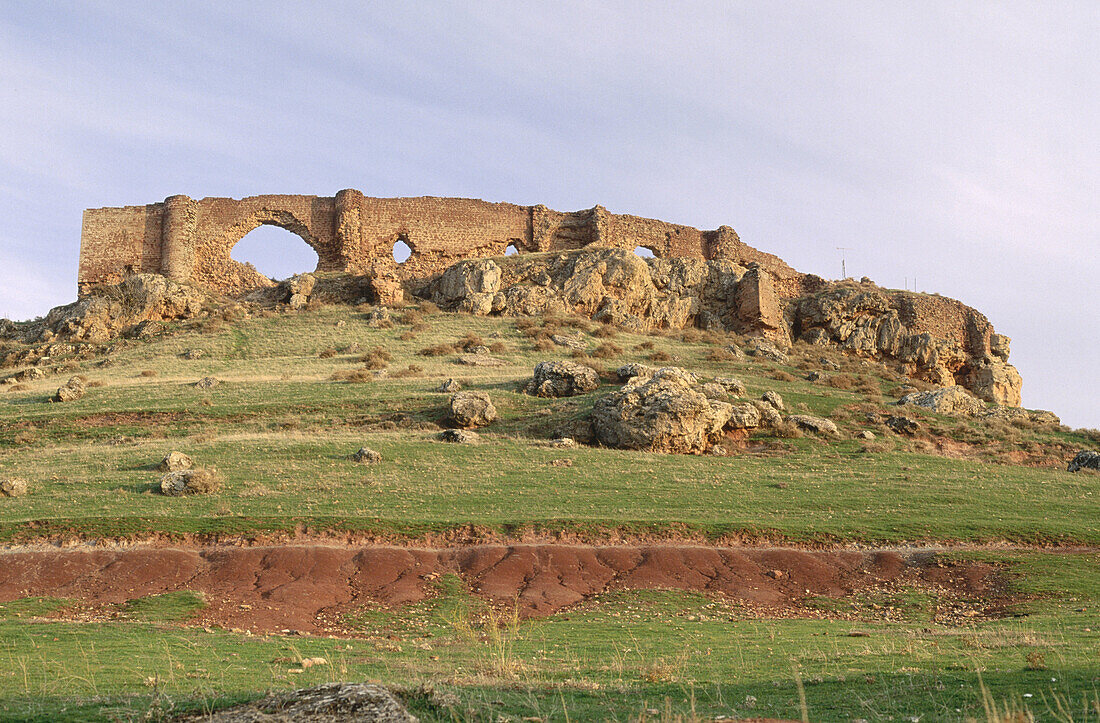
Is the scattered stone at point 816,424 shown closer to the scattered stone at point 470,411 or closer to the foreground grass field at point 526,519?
the foreground grass field at point 526,519

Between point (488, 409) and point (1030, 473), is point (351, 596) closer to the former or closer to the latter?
point (488, 409)

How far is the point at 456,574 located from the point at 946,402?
27742mm

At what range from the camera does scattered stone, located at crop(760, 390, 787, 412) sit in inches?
1307

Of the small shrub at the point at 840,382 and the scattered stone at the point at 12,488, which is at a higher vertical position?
the small shrub at the point at 840,382

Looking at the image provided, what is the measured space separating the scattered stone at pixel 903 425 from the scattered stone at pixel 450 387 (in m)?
17.0

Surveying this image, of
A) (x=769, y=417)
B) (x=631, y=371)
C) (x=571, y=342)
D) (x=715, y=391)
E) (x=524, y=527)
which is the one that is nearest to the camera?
(x=524, y=527)

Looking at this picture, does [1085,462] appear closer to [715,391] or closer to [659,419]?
[715,391]

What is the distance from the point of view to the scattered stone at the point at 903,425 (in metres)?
32.8

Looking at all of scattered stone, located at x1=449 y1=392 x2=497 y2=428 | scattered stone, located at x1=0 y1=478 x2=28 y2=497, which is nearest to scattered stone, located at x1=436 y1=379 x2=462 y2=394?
scattered stone, located at x1=449 y1=392 x2=497 y2=428

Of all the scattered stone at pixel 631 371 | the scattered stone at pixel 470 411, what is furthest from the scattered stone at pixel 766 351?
the scattered stone at pixel 470 411

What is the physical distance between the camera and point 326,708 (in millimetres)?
5156

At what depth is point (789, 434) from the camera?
3105cm

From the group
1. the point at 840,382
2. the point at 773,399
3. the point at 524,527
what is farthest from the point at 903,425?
the point at 524,527

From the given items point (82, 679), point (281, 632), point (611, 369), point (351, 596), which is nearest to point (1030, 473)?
point (611, 369)
